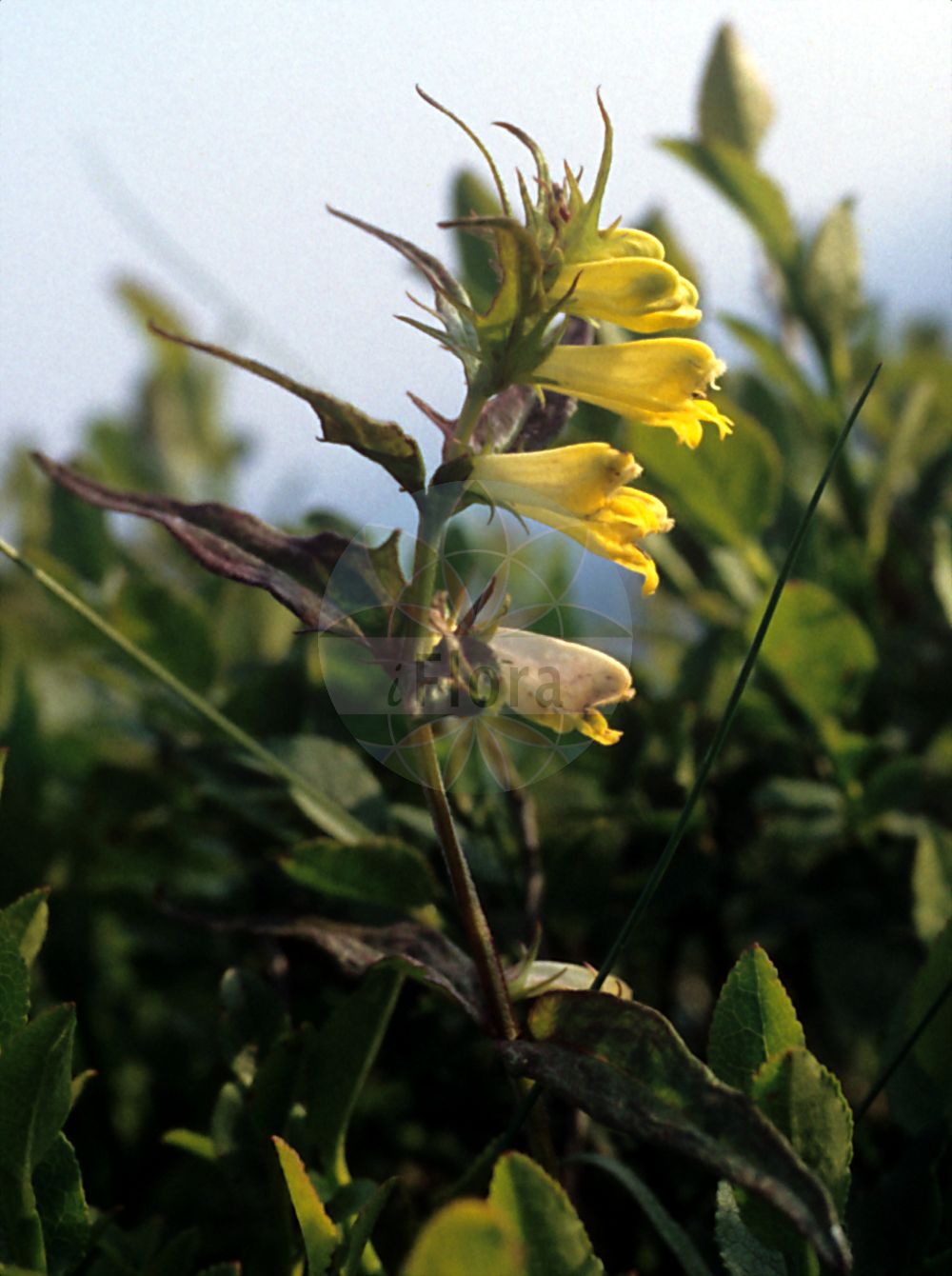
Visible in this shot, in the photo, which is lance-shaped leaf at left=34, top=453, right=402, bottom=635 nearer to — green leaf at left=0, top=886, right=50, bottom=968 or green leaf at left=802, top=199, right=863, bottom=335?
green leaf at left=0, top=886, right=50, bottom=968

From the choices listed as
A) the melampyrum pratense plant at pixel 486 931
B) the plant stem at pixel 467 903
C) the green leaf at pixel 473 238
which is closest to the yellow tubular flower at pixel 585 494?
the melampyrum pratense plant at pixel 486 931

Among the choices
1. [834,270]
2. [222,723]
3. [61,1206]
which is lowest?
[61,1206]

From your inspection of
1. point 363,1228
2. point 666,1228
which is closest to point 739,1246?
point 666,1228

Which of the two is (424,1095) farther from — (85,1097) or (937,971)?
(937,971)

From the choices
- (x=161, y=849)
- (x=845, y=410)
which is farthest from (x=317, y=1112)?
(x=845, y=410)

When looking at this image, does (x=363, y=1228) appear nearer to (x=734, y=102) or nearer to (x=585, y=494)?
(x=585, y=494)

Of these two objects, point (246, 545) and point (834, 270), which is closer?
point (246, 545)
